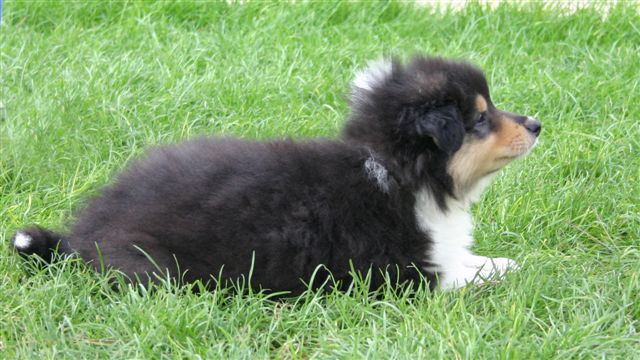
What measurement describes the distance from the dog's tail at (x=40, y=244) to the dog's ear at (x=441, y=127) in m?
1.57

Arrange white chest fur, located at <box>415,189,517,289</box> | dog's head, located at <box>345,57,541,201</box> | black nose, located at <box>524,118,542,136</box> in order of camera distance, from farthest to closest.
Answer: black nose, located at <box>524,118,542,136</box>
white chest fur, located at <box>415,189,517,289</box>
dog's head, located at <box>345,57,541,201</box>

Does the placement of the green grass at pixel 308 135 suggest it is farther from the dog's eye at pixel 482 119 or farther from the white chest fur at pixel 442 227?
the dog's eye at pixel 482 119

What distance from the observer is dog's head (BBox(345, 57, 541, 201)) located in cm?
440

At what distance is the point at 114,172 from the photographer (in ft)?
18.2

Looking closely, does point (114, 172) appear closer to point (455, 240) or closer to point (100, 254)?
point (100, 254)

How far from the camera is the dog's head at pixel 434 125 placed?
4398 mm

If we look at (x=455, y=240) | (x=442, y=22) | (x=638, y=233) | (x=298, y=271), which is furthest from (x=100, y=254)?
(x=442, y=22)

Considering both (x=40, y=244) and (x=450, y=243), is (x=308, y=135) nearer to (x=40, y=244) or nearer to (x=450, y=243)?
(x=450, y=243)

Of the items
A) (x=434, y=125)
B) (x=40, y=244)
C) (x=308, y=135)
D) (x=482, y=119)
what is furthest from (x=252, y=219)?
(x=308, y=135)

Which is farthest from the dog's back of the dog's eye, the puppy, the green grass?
the dog's eye

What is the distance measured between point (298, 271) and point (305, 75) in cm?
254

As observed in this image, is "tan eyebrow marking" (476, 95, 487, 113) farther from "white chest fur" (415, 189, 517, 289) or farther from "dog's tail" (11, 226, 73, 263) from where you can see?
"dog's tail" (11, 226, 73, 263)

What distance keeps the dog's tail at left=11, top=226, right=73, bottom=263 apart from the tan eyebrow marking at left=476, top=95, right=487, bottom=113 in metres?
1.82

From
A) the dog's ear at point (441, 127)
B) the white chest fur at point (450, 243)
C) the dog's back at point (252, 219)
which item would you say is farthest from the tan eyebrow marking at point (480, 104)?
the dog's back at point (252, 219)
